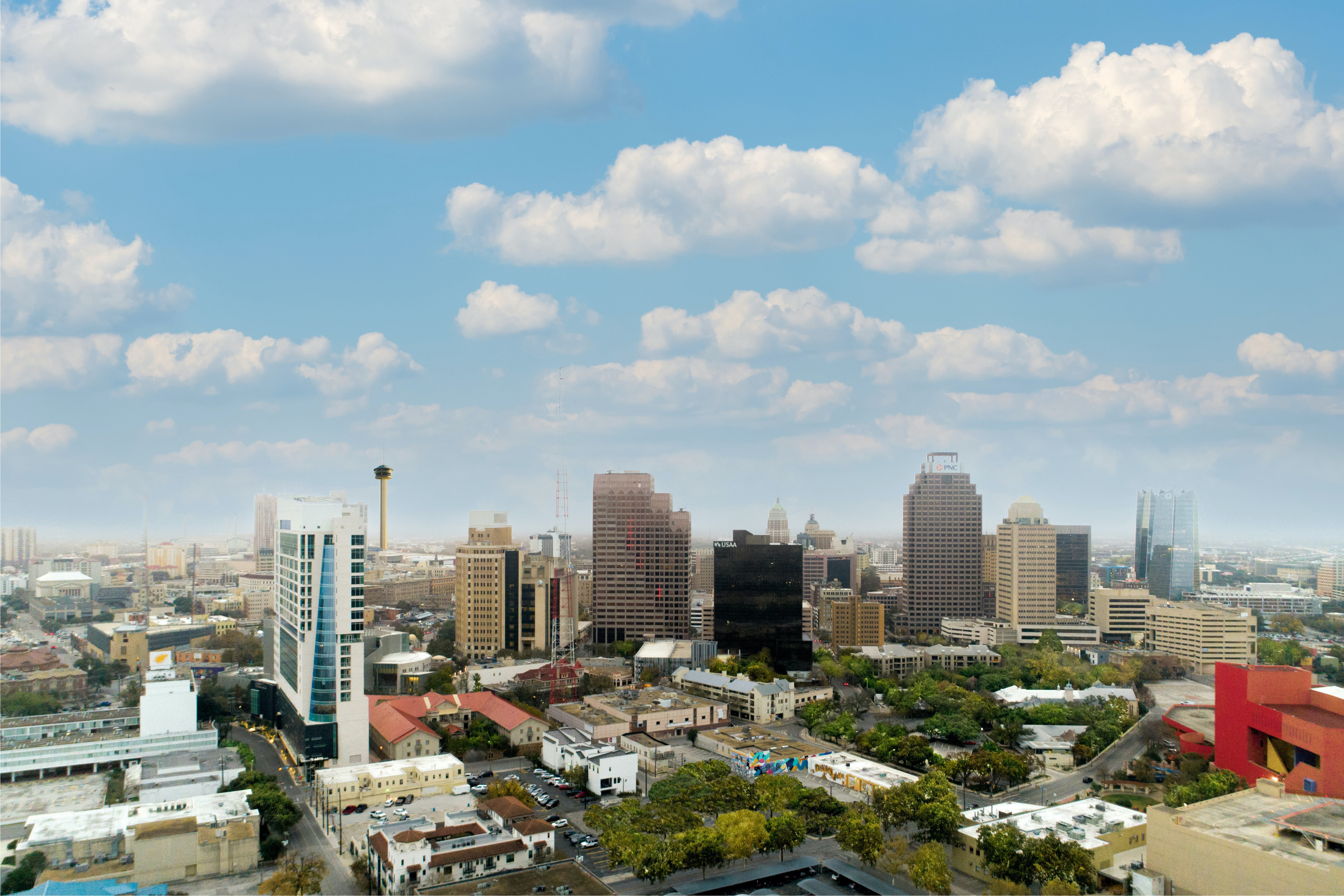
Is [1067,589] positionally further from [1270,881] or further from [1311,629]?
[1270,881]

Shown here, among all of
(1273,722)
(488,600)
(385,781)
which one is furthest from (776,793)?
(488,600)

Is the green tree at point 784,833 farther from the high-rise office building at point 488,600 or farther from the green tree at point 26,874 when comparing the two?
the high-rise office building at point 488,600

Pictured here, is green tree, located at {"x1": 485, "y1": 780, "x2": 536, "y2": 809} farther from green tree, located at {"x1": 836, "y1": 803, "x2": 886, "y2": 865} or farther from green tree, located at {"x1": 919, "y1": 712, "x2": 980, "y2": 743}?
green tree, located at {"x1": 919, "y1": 712, "x2": 980, "y2": 743}

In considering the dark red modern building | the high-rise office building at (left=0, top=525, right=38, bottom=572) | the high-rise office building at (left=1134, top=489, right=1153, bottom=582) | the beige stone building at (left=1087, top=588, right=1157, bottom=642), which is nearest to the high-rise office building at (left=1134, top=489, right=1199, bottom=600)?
the high-rise office building at (left=1134, top=489, right=1153, bottom=582)

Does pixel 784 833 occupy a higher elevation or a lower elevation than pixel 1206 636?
higher

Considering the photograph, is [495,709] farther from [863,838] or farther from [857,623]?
[857,623]

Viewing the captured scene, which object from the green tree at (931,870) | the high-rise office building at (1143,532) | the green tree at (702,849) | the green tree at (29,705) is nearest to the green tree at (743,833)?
the green tree at (702,849)

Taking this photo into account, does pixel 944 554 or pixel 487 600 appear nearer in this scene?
pixel 487 600

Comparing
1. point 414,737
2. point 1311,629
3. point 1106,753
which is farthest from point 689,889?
point 1311,629
